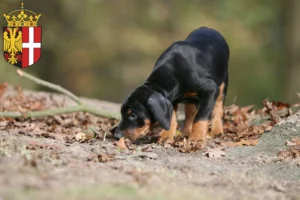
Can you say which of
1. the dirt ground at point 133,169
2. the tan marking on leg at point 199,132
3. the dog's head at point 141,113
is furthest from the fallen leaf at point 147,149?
the tan marking on leg at point 199,132

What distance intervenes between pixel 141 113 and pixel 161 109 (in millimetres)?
223

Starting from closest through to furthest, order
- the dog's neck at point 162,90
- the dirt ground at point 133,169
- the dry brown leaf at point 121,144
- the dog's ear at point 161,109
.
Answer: the dirt ground at point 133,169 < the dry brown leaf at point 121,144 < the dog's ear at point 161,109 < the dog's neck at point 162,90

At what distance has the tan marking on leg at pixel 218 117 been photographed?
8.16m

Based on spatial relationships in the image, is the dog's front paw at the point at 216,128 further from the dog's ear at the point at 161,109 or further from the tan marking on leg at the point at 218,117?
the dog's ear at the point at 161,109

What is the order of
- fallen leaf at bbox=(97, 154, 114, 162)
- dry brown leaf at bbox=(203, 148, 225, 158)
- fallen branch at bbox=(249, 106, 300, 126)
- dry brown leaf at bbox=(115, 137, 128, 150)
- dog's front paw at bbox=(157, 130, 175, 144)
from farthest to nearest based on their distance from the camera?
fallen branch at bbox=(249, 106, 300, 126) → dog's front paw at bbox=(157, 130, 175, 144) → dry brown leaf at bbox=(203, 148, 225, 158) → dry brown leaf at bbox=(115, 137, 128, 150) → fallen leaf at bbox=(97, 154, 114, 162)

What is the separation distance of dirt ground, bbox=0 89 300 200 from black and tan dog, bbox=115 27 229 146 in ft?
1.06

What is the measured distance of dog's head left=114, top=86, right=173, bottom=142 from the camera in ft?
22.4

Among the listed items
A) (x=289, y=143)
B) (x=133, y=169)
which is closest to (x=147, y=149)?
(x=133, y=169)

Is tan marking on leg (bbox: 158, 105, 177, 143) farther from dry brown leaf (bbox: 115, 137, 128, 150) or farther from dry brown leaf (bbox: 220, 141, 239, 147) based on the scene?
dry brown leaf (bbox: 115, 137, 128, 150)

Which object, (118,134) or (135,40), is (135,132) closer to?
(118,134)

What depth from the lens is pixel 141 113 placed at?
690 cm

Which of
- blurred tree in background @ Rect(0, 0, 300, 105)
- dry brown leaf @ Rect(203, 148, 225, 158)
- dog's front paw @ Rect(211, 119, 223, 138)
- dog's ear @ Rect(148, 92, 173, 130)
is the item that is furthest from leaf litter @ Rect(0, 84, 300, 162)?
blurred tree in background @ Rect(0, 0, 300, 105)

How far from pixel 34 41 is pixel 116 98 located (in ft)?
54.3

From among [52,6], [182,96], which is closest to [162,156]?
[182,96]
